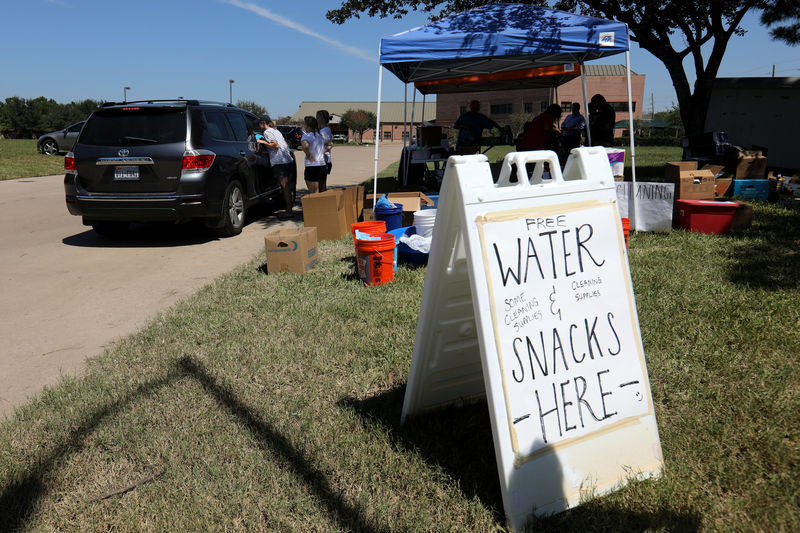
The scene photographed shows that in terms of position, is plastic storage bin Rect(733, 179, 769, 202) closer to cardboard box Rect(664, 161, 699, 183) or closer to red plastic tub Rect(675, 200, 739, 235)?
cardboard box Rect(664, 161, 699, 183)

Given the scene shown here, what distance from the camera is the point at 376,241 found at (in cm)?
496

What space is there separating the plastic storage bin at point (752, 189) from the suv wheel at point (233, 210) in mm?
8139

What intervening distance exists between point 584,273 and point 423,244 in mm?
3434

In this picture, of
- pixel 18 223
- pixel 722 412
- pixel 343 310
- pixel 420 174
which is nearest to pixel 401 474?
pixel 722 412

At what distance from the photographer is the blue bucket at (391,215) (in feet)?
22.5

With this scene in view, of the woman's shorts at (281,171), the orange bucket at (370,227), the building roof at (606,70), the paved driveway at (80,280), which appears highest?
the building roof at (606,70)

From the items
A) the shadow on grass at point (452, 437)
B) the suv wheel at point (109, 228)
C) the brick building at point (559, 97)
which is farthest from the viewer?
the brick building at point (559, 97)

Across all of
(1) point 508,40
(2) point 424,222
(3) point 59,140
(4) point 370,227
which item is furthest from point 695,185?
(3) point 59,140

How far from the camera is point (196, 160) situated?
6926mm

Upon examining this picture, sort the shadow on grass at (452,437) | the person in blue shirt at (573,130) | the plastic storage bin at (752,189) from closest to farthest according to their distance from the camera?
the shadow on grass at (452,437)
the plastic storage bin at (752,189)
the person in blue shirt at (573,130)

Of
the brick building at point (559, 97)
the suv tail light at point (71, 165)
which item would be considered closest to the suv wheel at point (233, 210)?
the suv tail light at point (71, 165)

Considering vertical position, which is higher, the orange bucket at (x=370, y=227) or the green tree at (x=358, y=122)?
the green tree at (x=358, y=122)

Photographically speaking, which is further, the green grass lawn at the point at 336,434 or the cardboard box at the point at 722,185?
the cardboard box at the point at 722,185

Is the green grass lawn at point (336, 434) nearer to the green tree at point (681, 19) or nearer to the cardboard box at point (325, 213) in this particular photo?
the cardboard box at point (325, 213)
